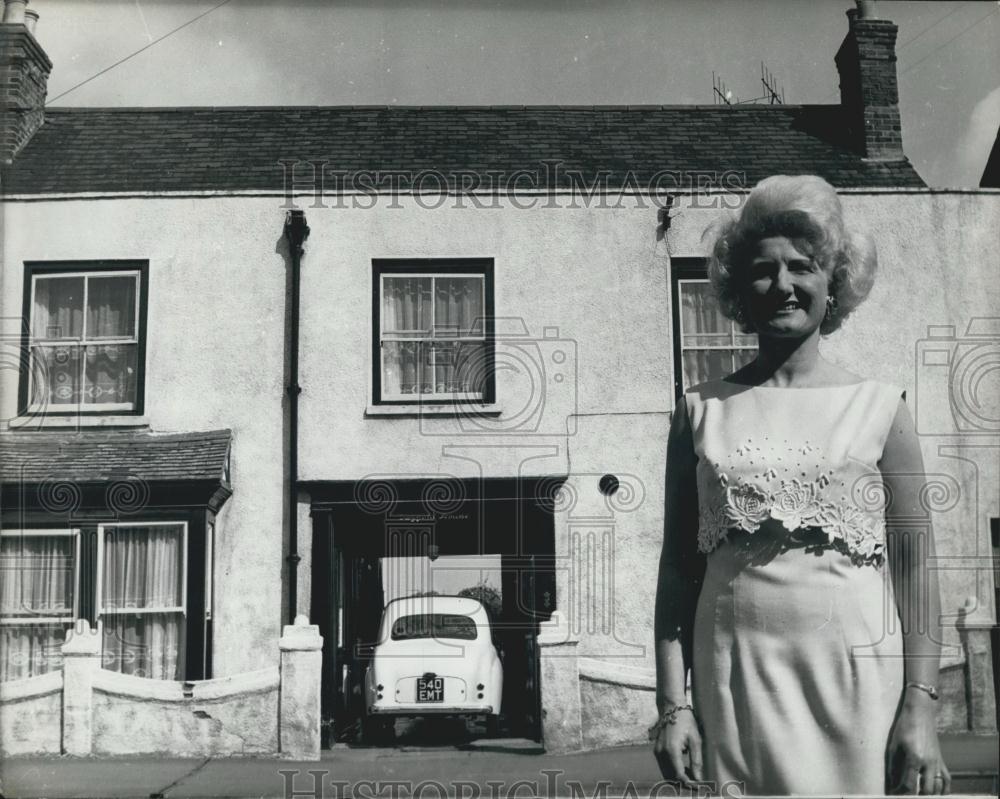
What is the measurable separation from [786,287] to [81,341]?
2.87 meters

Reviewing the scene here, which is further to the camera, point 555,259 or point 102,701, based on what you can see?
point 555,259

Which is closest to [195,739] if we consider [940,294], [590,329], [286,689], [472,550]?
[286,689]

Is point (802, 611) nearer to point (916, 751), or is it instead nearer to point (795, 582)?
point (795, 582)

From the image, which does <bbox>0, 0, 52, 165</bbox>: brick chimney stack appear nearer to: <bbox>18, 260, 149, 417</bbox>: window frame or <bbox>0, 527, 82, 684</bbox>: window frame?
<bbox>18, 260, 149, 417</bbox>: window frame

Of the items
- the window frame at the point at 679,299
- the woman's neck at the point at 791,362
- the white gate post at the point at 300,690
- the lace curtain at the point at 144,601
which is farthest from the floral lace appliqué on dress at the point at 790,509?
the lace curtain at the point at 144,601

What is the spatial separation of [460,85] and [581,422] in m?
1.49

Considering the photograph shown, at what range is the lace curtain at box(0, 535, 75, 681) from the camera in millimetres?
3988

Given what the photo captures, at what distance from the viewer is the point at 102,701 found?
13.0 ft

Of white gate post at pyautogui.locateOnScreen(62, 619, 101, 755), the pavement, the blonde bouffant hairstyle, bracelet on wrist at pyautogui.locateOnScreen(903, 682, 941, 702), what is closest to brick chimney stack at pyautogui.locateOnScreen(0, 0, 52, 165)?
white gate post at pyautogui.locateOnScreen(62, 619, 101, 755)

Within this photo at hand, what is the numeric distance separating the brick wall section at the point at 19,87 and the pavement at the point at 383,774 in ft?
8.20

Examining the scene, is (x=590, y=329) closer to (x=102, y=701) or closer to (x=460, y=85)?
(x=460, y=85)

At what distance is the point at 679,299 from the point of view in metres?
4.23

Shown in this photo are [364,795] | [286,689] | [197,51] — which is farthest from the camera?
[197,51]
